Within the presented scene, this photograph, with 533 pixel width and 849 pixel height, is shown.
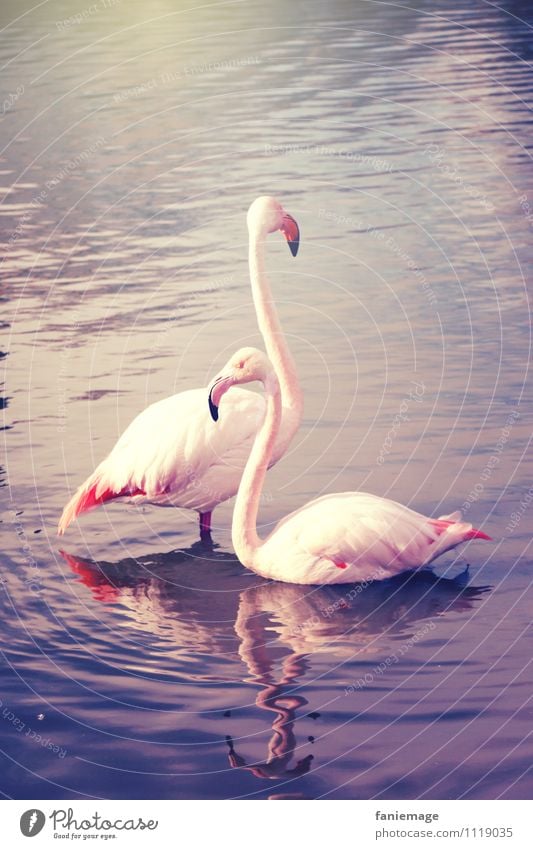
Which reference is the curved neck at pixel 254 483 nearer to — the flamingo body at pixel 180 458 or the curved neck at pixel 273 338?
the flamingo body at pixel 180 458

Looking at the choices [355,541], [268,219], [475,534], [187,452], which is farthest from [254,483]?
[268,219]

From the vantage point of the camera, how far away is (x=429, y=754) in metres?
3.64

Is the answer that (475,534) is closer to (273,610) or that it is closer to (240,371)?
(273,610)

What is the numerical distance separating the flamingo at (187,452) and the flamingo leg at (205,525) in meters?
0.08

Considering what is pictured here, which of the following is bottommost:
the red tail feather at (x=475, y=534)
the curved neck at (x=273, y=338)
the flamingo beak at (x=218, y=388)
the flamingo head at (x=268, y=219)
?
the red tail feather at (x=475, y=534)

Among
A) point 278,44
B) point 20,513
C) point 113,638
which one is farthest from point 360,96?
point 113,638

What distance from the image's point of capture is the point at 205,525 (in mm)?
5297

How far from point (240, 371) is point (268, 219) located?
0.93m

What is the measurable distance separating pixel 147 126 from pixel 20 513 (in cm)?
725

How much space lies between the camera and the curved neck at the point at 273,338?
523cm

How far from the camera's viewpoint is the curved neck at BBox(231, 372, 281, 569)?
4.77 m

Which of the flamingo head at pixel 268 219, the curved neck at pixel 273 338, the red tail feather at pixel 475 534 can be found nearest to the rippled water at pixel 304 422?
the red tail feather at pixel 475 534

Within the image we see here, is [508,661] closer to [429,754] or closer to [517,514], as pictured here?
[429,754]
